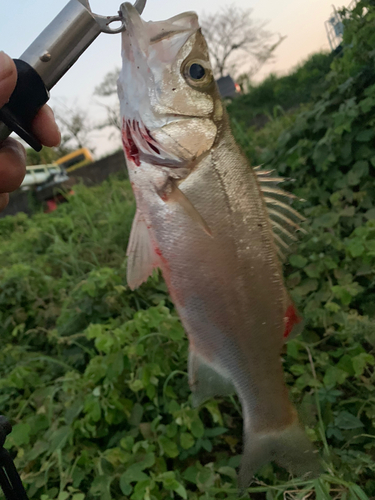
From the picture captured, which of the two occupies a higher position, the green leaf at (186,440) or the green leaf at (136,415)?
the green leaf at (136,415)

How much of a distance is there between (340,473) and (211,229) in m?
1.26

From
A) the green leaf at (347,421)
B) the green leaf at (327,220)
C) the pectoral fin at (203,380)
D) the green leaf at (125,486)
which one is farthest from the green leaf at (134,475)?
the green leaf at (327,220)

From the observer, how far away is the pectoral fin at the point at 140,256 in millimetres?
1033

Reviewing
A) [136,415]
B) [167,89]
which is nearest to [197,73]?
[167,89]

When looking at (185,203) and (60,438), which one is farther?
(60,438)

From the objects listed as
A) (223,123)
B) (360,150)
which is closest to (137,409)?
(223,123)

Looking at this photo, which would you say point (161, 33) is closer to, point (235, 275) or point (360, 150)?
point (235, 275)

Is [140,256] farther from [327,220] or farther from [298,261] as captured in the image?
[327,220]

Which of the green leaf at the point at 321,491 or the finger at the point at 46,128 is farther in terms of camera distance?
the green leaf at the point at 321,491

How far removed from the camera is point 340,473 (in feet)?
4.89

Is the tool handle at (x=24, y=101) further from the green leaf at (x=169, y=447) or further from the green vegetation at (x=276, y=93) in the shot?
the green vegetation at (x=276, y=93)

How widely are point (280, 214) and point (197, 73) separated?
19.6 inches

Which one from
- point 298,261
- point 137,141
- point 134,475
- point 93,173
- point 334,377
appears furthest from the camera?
point 93,173

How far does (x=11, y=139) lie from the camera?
142cm
